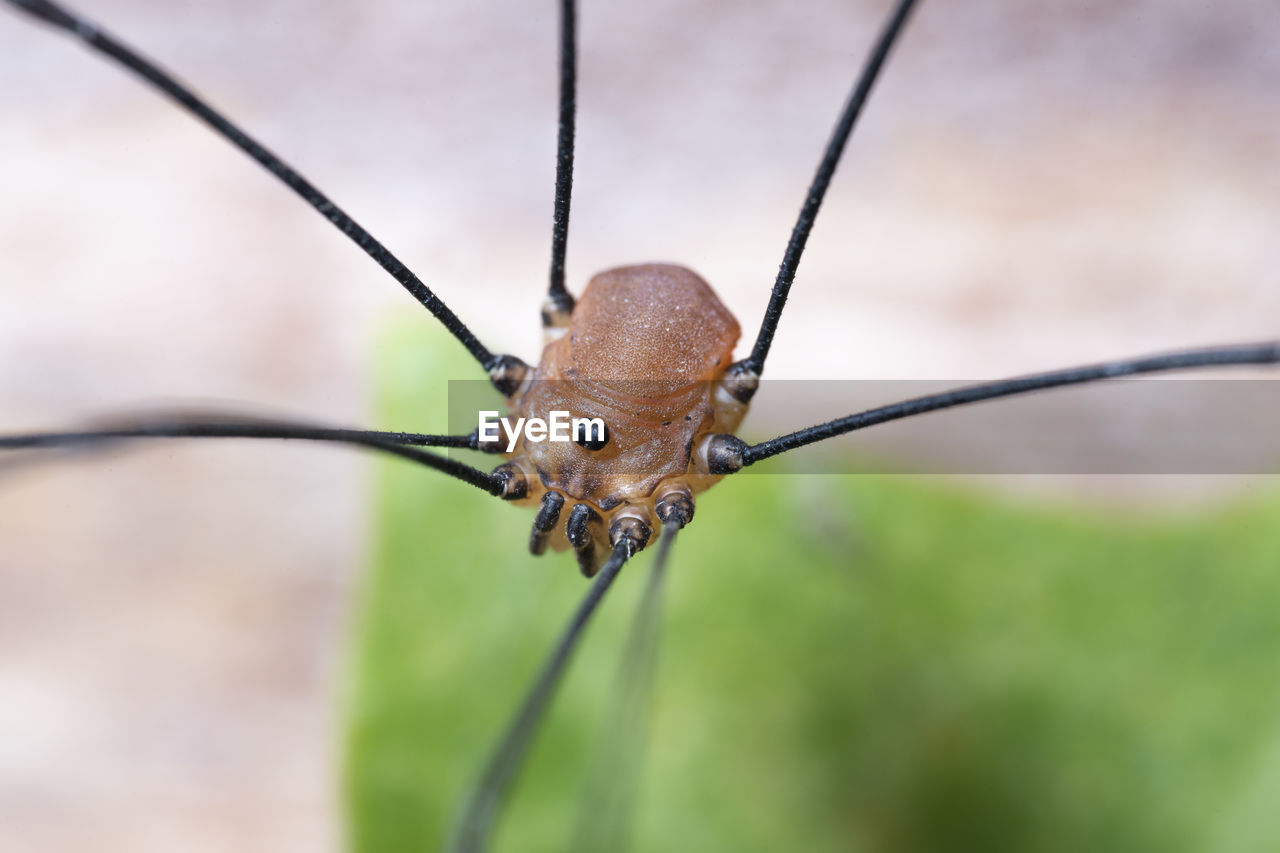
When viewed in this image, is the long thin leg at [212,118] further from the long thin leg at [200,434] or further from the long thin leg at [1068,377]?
the long thin leg at [1068,377]

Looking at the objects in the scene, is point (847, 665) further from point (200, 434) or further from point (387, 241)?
point (387, 241)

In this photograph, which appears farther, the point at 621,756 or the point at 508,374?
the point at 621,756

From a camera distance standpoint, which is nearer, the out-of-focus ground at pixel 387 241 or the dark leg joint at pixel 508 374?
the dark leg joint at pixel 508 374

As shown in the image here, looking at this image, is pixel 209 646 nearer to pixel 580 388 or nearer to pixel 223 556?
pixel 223 556

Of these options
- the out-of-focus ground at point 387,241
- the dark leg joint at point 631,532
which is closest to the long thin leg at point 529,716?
the dark leg joint at point 631,532

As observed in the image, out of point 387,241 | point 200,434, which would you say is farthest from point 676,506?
point 387,241

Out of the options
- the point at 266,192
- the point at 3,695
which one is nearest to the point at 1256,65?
the point at 266,192

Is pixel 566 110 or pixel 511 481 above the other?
pixel 566 110
